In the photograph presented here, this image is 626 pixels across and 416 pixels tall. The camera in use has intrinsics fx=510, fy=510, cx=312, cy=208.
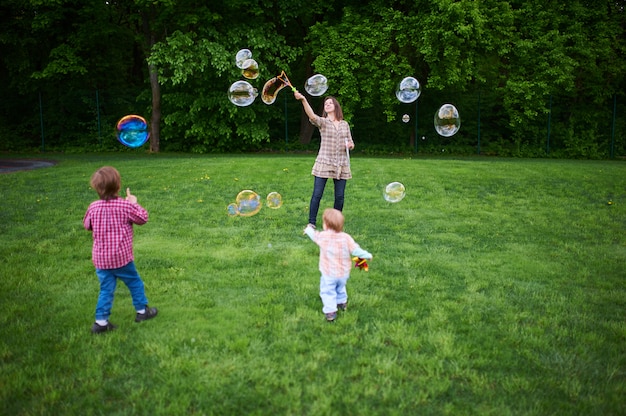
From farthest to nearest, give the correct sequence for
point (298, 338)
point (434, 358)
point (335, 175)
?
point (335, 175) → point (298, 338) → point (434, 358)

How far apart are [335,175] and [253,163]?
7714 mm

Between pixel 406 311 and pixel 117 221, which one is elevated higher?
pixel 117 221

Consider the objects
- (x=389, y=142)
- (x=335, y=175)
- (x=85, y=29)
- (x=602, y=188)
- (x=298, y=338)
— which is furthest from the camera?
(x=389, y=142)

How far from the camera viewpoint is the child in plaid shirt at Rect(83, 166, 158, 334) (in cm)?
432

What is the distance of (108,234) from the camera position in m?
4.33

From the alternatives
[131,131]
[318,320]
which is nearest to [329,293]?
[318,320]

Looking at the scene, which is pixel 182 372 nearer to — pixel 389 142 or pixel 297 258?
pixel 297 258

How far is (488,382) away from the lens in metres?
3.64

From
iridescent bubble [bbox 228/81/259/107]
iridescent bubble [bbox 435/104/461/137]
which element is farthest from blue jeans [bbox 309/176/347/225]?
iridescent bubble [bbox 435/104/461/137]

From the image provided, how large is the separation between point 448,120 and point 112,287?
6.75 metres

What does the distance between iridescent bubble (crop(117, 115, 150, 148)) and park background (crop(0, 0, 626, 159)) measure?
11577 millimetres

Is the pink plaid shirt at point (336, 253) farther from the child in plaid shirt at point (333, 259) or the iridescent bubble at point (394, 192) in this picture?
the iridescent bubble at point (394, 192)

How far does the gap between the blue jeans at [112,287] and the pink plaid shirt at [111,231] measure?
10 cm

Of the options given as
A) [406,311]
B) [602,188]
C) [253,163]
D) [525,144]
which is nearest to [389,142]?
[525,144]
